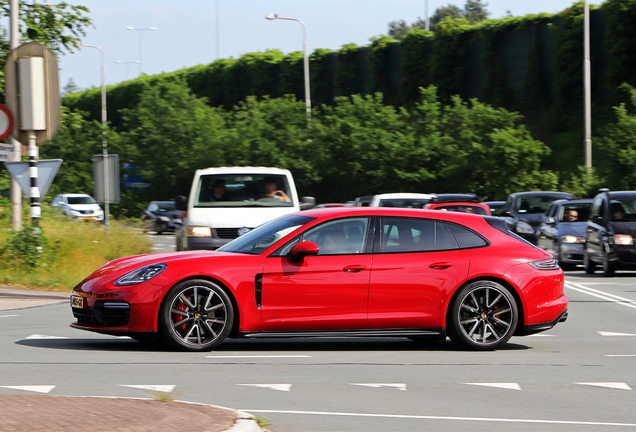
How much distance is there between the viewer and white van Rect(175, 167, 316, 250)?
1606 cm

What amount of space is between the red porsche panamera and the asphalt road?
0.27 meters

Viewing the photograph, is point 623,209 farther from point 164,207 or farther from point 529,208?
point 164,207

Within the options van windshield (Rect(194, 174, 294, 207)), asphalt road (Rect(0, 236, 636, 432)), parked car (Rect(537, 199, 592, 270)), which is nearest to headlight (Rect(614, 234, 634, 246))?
parked car (Rect(537, 199, 592, 270))

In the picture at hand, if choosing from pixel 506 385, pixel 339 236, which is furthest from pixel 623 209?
pixel 506 385

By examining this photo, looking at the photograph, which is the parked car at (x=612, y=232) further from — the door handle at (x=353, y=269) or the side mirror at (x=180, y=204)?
the door handle at (x=353, y=269)

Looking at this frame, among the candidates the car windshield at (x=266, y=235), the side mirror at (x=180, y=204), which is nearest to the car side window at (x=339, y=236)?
the car windshield at (x=266, y=235)

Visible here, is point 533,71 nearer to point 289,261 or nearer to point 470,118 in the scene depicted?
point 470,118

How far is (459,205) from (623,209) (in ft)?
11.4

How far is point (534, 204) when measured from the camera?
26.8m

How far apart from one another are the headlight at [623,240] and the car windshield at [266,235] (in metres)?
11.3

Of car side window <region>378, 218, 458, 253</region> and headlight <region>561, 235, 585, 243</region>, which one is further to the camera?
headlight <region>561, 235, 585, 243</region>

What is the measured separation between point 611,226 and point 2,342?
43.4ft

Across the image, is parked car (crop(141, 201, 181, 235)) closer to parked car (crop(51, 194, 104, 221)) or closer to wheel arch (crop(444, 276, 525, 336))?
parked car (crop(51, 194, 104, 221))

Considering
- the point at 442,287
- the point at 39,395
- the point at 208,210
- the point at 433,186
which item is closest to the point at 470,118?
the point at 433,186
